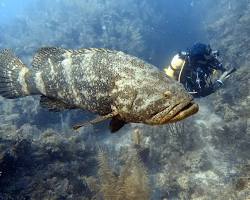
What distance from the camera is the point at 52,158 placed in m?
7.85

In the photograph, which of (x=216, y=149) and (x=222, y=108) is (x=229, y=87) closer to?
(x=222, y=108)

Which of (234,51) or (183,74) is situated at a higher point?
(234,51)

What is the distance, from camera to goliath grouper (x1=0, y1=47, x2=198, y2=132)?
315 cm

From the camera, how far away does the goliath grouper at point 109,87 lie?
3.15m

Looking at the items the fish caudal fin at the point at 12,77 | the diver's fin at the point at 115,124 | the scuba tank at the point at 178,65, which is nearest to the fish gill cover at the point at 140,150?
the scuba tank at the point at 178,65

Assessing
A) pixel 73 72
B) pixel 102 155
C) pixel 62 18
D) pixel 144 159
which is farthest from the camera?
pixel 62 18

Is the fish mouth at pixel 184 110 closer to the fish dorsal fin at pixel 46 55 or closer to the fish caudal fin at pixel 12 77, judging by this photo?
the fish dorsal fin at pixel 46 55

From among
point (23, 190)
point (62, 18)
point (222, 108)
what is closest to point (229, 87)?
point (222, 108)

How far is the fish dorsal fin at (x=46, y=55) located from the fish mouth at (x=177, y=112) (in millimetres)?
1687

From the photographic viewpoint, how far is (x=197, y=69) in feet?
24.4

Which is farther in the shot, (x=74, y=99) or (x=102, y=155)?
(x=102, y=155)

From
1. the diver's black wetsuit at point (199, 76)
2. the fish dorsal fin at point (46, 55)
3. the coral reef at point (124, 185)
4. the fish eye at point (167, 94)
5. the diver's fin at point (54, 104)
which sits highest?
the diver's black wetsuit at point (199, 76)

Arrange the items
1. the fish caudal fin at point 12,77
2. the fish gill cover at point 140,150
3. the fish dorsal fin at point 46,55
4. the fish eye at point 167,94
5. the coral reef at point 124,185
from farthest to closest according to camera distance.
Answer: the fish gill cover at point 140,150 < the coral reef at point 124,185 < the fish caudal fin at point 12,77 < the fish dorsal fin at point 46,55 < the fish eye at point 167,94

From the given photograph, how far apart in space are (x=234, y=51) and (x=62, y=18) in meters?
16.2
